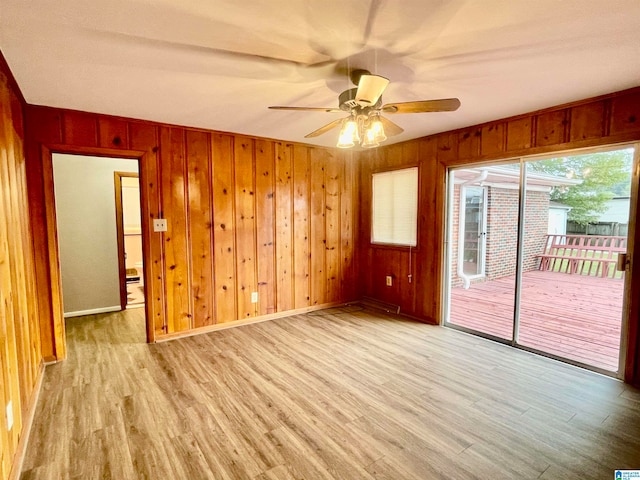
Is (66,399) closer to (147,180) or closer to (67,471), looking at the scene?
(67,471)

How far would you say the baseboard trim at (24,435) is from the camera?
1.70 m

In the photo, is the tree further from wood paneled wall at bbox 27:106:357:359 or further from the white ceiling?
wood paneled wall at bbox 27:106:357:359

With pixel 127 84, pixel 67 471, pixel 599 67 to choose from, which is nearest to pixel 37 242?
pixel 127 84

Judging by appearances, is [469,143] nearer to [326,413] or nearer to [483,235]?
[483,235]

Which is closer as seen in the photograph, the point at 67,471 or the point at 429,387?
the point at 67,471

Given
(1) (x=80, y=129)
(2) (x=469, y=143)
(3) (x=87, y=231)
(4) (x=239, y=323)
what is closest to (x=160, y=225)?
(1) (x=80, y=129)

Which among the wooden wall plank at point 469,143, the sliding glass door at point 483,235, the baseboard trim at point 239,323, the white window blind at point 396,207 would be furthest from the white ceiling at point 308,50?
the sliding glass door at point 483,235

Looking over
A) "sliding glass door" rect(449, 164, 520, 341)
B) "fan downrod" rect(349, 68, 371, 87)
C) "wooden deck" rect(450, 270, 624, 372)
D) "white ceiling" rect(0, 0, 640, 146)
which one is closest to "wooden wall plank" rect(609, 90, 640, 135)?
"white ceiling" rect(0, 0, 640, 146)

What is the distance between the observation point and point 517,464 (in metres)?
1.78

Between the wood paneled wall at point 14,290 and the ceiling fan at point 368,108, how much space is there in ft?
5.86

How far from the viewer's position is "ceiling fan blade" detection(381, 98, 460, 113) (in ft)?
6.41

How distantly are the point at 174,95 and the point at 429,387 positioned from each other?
127 inches

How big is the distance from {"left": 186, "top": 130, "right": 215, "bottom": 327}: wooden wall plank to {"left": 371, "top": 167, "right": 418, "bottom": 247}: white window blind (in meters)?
2.44

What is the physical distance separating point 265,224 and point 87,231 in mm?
2537
